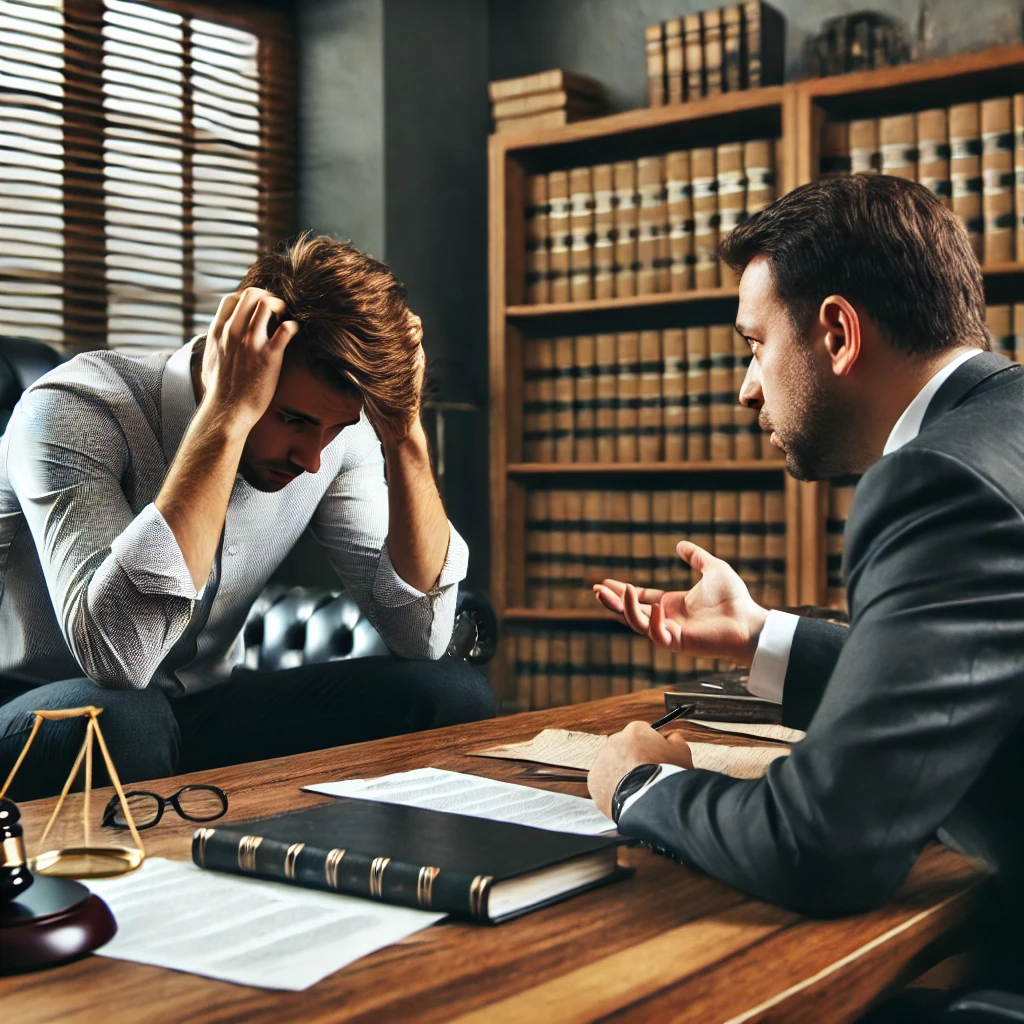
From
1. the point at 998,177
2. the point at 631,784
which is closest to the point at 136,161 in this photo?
the point at 998,177

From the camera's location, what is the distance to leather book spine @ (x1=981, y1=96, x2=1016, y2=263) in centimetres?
279

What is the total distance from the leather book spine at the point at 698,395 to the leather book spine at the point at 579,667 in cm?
60

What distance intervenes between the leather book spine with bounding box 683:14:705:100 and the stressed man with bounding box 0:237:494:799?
5.48ft

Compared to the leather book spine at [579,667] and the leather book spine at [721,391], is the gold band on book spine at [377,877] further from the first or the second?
the leather book spine at [579,667]

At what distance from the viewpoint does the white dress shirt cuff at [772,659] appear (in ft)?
3.81

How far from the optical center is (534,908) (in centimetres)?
81

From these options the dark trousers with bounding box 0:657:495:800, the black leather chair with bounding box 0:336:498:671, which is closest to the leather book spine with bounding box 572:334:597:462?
the black leather chair with bounding box 0:336:498:671

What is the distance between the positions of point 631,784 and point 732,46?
264 centimetres

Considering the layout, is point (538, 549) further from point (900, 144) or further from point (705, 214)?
point (900, 144)

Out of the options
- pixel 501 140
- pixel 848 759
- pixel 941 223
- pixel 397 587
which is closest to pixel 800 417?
pixel 941 223

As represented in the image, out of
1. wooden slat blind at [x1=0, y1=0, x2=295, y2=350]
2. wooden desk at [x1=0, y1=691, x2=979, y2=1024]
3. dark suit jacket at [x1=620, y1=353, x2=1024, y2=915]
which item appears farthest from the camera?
wooden slat blind at [x1=0, y1=0, x2=295, y2=350]

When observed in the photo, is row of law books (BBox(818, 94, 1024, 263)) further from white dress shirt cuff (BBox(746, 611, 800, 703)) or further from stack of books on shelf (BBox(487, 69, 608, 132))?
white dress shirt cuff (BBox(746, 611, 800, 703))

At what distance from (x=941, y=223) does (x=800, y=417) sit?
0.67ft

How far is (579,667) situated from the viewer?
341 cm
